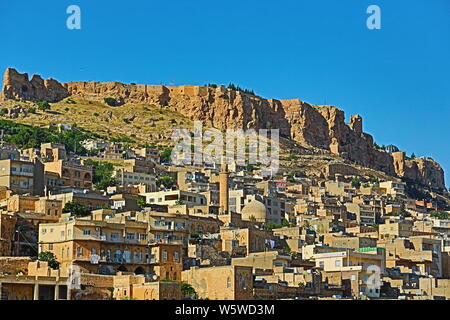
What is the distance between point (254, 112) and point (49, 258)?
2801 inches

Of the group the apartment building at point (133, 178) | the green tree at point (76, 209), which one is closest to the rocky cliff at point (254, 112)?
the apartment building at point (133, 178)

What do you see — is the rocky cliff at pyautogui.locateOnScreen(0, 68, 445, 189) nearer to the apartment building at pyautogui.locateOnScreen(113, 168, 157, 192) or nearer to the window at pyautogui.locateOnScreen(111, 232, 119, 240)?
the apartment building at pyautogui.locateOnScreen(113, 168, 157, 192)

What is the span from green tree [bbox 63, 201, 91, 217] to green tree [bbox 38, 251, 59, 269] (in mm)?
6383

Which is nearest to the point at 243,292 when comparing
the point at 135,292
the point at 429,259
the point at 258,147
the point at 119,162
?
the point at 135,292

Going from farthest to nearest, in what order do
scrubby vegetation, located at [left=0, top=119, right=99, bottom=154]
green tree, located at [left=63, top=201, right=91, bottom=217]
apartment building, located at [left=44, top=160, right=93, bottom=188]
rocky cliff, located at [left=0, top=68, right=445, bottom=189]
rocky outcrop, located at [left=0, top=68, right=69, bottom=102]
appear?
1. rocky cliff, located at [left=0, top=68, right=445, bottom=189]
2. rocky outcrop, located at [left=0, top=68, right=69, bottom=102]
3. scrubby vegetation, located at [left=0, top=119, right=99, bottom=154]
4. apartment building, located at [left=44, top=160, right=93, bottom=188]
5. green tree, located at [left=63, top=201, right=91, bottom=217]

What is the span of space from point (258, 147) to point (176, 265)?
56.4 metres

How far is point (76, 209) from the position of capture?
40594 millimetres

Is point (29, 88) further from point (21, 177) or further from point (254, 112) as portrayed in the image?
point (21, 177)

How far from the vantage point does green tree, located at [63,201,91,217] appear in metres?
40.2

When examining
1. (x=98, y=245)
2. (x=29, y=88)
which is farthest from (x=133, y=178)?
(x=29, y=88)

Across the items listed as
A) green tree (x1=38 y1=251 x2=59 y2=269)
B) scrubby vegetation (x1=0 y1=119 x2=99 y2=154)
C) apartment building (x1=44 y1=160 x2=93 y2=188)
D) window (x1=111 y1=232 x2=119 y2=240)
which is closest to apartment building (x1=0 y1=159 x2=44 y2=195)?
apartment building (x1=44 y1=160 x2=93 y2=188)

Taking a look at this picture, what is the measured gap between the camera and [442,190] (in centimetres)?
10869
